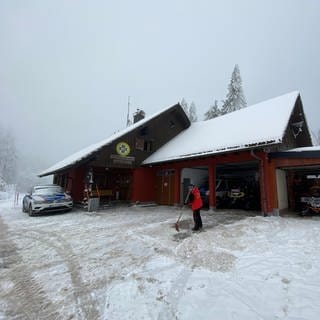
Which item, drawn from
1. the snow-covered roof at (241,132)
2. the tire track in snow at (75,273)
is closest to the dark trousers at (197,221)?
the tire track in snow at (75,273)

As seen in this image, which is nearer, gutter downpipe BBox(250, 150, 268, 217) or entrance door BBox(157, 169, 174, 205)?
gutter downpipe BBox(250, 150, 268, 217)

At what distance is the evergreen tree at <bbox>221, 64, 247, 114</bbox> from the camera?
26922 millimetres

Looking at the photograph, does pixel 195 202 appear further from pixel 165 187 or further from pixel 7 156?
pixel 7 156

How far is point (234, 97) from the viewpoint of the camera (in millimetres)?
27125

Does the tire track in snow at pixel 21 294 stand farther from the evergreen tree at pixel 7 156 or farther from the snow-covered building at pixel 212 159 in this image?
the evergreen tree at pixel 7 156

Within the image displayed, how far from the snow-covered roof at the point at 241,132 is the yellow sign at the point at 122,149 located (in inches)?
59.9

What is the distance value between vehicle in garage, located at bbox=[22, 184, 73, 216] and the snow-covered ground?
510 cm

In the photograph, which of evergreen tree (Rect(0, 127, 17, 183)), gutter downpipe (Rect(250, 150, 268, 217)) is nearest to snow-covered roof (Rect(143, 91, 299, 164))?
gutter downpipe (Rect(250, 150, 268, 217))

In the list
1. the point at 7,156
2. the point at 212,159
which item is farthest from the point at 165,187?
the point at 7,156

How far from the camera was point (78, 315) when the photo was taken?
112 inches

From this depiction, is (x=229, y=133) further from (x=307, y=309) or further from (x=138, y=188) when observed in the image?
(x=307, y=309)

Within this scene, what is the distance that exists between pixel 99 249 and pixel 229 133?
9.76 meters

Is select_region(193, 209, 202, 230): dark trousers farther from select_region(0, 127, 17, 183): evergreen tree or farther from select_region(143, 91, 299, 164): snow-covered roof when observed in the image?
select_region(0, 127, 17, 183): evergreen tree

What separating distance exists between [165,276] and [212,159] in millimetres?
9005
